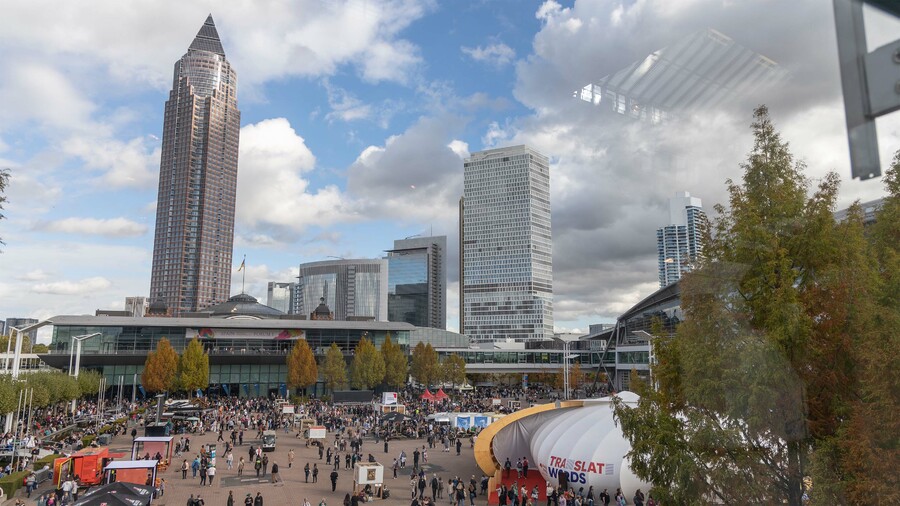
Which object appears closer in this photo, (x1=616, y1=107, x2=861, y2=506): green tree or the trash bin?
(x1=616, y1=107, x2=861, y2=506): green tree

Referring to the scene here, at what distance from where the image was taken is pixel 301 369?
71938mm

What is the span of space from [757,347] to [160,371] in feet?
221

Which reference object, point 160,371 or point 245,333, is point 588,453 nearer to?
point 160,371

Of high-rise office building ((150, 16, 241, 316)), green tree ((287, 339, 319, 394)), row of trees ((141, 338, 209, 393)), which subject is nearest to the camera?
row of trees ((141, 338, 209, 393))

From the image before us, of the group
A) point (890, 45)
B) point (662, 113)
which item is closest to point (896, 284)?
point (662, 113)

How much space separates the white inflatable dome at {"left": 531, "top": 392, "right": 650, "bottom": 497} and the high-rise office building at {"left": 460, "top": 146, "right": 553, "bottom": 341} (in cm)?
16105

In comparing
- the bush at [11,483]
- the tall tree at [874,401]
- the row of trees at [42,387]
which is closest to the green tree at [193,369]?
the row of trees at [42,387]

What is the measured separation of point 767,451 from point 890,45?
8936mm

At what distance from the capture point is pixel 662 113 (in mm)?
9945

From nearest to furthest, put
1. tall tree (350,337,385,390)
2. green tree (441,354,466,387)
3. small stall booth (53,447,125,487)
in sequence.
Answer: small stall booth (53,447,125,487), tall tree (350,337,385,390), green tree (441,354,466,387)

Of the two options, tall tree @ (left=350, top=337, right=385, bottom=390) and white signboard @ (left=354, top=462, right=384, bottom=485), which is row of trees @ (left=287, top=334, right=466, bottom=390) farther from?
white signboard @ (left=354, top=462, right=384, bottom=485)

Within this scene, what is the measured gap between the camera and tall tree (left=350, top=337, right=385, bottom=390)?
74.2 m

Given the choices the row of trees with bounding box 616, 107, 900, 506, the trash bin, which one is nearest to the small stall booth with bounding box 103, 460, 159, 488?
the trash bin

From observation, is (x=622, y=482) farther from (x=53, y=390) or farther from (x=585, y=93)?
(x=53, y=390)
